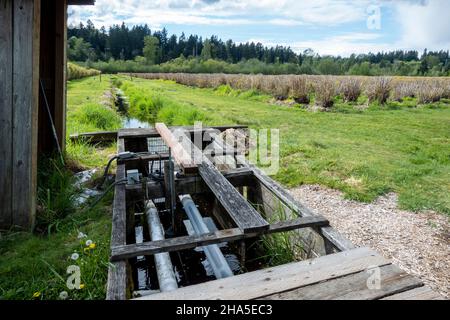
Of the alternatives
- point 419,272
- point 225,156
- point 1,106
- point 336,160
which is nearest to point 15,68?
point 1,106

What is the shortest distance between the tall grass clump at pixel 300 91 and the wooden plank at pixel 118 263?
508 inches

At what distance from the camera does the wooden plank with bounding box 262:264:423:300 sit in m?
1.74

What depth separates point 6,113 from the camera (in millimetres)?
3113

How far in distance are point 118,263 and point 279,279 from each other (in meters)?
0.91

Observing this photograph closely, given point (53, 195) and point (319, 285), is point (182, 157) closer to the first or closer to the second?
point (53, 195)

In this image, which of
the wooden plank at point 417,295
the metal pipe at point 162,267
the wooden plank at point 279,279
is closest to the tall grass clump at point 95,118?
the metal pipe at point 162,267

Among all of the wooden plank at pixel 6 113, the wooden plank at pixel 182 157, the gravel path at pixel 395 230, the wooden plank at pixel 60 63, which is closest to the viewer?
Answer: the wooden plank at pixel 6 113

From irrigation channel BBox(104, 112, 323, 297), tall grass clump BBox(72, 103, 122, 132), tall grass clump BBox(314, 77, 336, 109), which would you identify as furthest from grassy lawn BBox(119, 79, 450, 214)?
tall grass clump BBox(72, 103, 122, 132)

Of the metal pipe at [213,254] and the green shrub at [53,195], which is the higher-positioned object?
the green shrub at [53,195]

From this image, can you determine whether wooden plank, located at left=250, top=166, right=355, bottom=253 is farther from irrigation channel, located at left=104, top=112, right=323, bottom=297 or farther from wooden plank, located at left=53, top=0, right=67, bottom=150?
wooden plank, located at left=53, top=0, right=67, bottom=150

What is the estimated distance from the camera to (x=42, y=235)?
3.29 m

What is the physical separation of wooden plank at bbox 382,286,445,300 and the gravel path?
1363 millimetres

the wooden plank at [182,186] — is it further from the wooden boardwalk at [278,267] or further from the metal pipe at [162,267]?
the metal pipe at [162,267]

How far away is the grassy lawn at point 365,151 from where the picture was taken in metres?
5.28
